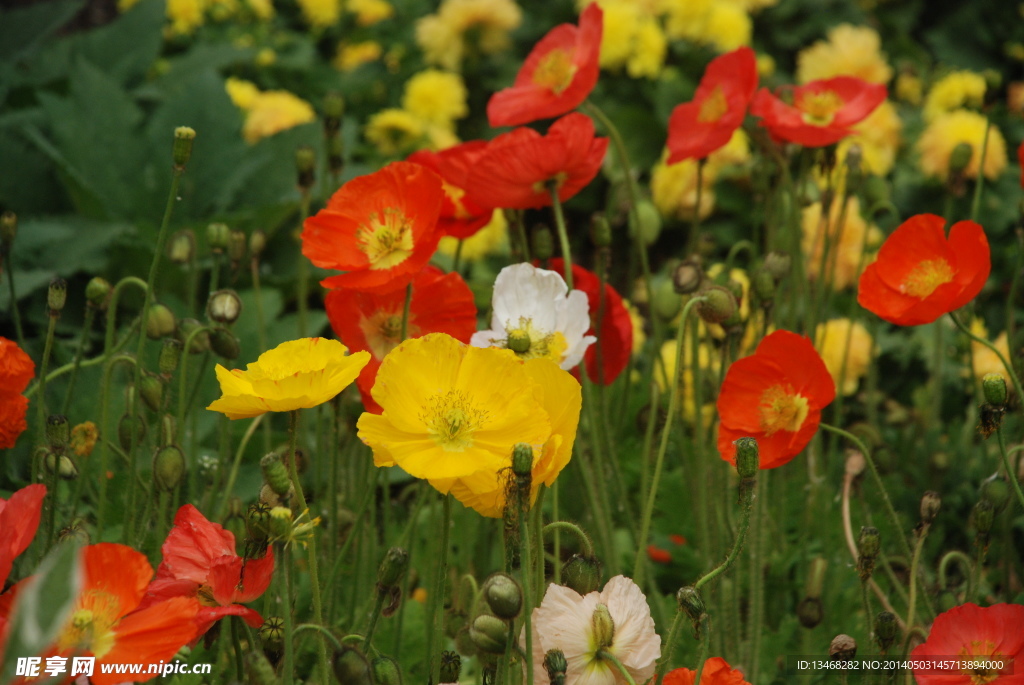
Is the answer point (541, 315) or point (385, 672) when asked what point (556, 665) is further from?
point (541, 315)

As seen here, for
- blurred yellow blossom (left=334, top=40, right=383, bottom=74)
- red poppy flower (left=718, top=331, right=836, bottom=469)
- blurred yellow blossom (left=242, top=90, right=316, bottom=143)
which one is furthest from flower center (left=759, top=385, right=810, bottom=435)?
blurred yellow blossom (left=334, top=40, right=383, bottom=74)

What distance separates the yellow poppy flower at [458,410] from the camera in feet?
2.08

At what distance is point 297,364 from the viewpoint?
0.72 metres

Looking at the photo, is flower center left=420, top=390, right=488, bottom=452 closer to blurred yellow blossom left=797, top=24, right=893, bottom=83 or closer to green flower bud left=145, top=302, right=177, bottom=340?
green flower bud left=145, top=302, right=177, bottom=340

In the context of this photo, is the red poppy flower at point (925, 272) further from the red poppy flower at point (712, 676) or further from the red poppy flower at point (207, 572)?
the red poppy flower at point (207, 572)

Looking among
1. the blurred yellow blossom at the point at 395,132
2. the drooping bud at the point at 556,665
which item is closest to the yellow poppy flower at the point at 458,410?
the drooping bud at the point at 556,665

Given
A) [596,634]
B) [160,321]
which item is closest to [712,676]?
[596,634]

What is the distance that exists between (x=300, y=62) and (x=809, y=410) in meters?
2.54

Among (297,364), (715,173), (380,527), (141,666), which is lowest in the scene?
(380,527)

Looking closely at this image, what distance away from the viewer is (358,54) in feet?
10.8

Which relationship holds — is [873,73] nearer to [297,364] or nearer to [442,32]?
[442,32]

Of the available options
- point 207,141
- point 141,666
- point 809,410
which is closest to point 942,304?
point 809,410

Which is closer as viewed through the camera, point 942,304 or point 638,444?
point 942,304

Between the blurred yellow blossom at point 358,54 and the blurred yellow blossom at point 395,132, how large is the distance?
0.68 meters
